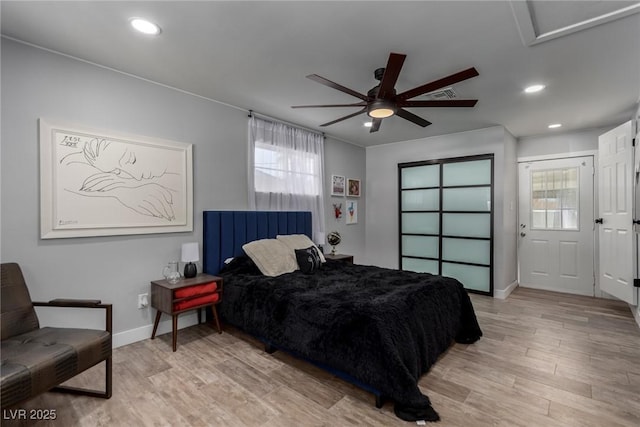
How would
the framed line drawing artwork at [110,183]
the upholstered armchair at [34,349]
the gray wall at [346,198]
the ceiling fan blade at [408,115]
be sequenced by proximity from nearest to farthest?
the upholstered armchair at [34,349]
the framed line drawing artwork at [110,183]
the ceiling fan blade at [408,115]
the gray wall at [346,198]

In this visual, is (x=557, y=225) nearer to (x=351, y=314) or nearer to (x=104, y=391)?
(x=351, y=314)

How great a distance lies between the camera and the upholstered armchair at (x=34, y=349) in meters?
1.56

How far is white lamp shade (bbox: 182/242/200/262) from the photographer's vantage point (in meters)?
3.14

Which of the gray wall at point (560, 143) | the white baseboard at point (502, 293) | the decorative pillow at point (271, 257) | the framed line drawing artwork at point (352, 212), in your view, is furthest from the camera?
the framed line drawing artwork at point (352, 212)

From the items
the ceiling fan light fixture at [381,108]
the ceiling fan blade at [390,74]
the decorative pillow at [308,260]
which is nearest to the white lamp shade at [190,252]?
the decorative pillow at [308,260]

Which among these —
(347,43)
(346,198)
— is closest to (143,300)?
(347,43)

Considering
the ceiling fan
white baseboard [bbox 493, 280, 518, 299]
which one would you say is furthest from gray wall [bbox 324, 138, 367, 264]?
the ceiling fan

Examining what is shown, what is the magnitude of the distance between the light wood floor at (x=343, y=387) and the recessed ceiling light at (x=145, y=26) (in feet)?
8.55

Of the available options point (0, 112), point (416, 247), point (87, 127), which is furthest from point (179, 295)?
point (416, 247)

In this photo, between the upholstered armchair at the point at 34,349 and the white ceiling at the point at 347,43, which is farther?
the white ceiling at the point at 347,43

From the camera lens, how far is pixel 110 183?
280cm

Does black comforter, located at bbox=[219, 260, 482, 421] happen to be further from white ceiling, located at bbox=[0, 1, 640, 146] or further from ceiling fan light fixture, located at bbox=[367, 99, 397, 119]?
white ceiling, located at bbox=[0, 1, 640, 146]

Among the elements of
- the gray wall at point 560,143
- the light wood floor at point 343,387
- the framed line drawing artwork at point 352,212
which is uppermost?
the gray wall at point 560,143

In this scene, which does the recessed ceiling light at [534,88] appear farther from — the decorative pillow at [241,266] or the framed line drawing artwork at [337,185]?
the decorative pillow at [241,266]
